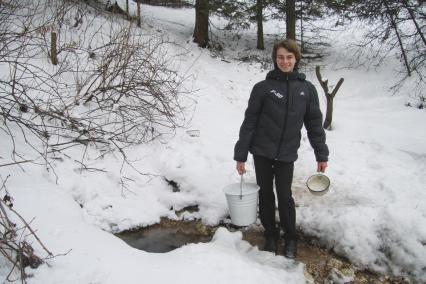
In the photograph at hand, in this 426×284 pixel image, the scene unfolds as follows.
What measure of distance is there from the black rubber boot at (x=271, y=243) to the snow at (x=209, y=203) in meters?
0.11

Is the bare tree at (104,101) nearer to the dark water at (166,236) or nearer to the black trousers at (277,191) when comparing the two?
the dark water at (166,236)

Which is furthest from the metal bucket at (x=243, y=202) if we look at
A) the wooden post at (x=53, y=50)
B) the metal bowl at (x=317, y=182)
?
the wooden post at (x=53, y=50)

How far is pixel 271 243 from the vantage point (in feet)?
12.7

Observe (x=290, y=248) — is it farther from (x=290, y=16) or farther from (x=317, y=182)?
(x=290, y=16)

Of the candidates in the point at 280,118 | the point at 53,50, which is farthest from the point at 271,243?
the point at 53,50

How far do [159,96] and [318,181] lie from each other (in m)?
2.75

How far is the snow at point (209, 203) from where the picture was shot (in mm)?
3148

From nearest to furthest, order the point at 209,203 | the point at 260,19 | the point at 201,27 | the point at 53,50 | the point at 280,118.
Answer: the point at 280,118 → the point at 209,203 → the point at 53,50 → the point at 201,27 → the point at 260,19

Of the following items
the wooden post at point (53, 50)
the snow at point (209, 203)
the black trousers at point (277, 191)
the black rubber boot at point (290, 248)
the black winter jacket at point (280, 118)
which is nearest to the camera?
the snow at point (209, 203)

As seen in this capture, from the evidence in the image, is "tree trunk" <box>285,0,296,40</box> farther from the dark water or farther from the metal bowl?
the dark water

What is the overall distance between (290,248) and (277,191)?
22.6 inches

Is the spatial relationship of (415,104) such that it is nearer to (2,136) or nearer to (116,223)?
(116,223)

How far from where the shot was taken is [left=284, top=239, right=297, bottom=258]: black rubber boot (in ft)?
12.4

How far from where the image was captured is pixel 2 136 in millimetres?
4453
